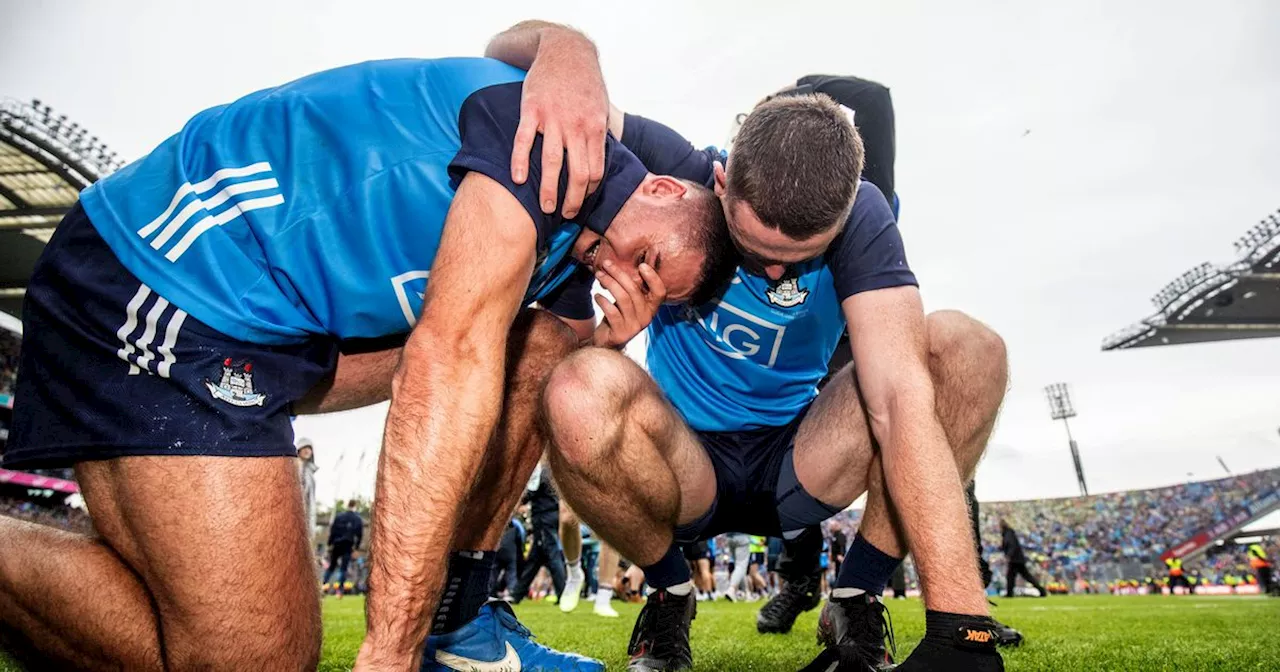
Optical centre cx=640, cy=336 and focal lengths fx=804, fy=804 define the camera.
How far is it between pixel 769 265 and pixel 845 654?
1297 mm

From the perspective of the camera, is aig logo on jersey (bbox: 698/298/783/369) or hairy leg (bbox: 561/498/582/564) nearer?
aig logo on jersey (bbox: 698/298/783/369)

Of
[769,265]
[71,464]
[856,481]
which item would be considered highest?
[769,265]

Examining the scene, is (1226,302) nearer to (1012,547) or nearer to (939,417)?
(1012,547)

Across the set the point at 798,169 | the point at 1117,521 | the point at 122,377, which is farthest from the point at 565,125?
the point at 1117,521

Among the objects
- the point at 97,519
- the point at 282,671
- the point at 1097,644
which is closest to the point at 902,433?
the point at 282,671

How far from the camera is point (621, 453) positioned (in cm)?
272

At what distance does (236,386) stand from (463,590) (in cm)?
92

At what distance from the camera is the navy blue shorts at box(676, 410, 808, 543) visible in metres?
3.29

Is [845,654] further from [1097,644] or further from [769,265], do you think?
[1097,644]

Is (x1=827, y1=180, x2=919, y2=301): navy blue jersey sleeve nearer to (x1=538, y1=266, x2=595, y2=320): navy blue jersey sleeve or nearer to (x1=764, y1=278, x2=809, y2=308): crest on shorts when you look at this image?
(x1=764, y1=278, x2=809, y2=308): crest on shorts

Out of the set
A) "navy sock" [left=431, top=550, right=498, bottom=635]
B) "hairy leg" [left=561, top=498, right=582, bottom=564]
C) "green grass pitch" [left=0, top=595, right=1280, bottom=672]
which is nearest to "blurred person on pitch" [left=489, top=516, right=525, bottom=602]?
"hairy leg" [left=561, top=498, right=582, bottom=564]

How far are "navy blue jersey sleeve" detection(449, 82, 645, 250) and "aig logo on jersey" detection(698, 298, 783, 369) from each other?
0.97 m

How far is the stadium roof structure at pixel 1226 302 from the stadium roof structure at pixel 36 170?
152 feet

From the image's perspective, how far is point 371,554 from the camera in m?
1.65
